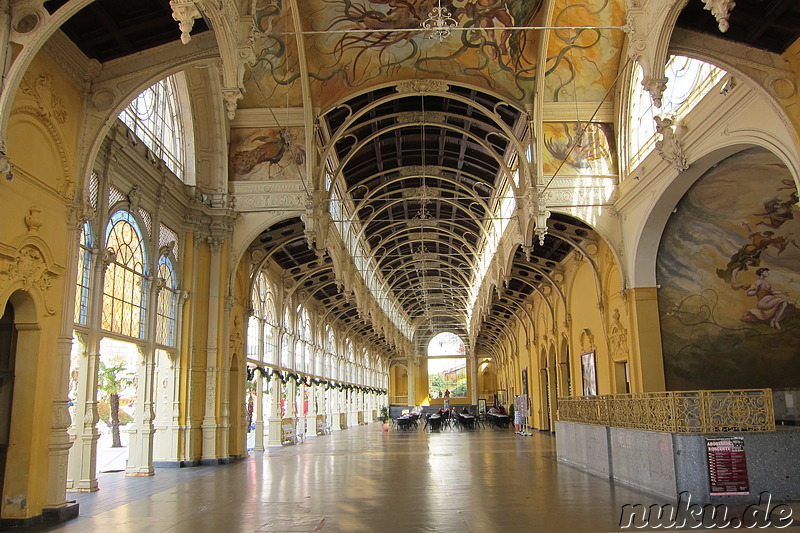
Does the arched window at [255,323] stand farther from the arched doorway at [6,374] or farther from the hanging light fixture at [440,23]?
the arched doorway at [6,374]

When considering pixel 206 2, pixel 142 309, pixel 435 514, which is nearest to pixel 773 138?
pixel 435 514

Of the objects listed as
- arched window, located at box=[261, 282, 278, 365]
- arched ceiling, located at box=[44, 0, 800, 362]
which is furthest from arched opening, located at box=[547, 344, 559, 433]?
arched window, located at box=[261, 282, 278, 365]

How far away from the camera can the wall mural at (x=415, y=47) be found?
53.6ft

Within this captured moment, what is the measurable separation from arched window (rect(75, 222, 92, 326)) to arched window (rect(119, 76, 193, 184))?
3.27 metres

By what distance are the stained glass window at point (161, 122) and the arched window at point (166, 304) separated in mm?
2816

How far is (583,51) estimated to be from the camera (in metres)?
17.8

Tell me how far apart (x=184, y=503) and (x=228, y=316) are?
8.25 m

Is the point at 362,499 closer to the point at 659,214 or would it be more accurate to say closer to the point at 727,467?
the point at 727,467

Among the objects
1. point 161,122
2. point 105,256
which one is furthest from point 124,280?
point 161,122

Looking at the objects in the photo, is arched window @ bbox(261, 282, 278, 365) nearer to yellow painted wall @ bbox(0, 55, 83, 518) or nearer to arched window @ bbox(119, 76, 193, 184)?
arched window @ bbox(119, 76, 193, 184)

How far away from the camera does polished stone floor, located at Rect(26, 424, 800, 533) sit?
30.2 feet

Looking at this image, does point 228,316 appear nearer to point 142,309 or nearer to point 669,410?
point 142,309

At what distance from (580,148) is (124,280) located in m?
13.1

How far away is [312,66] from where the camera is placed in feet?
60.1
